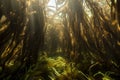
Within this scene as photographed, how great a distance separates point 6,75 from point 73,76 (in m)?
1.00

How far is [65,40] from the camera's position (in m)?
4.55

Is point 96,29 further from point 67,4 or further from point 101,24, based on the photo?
point 67,4

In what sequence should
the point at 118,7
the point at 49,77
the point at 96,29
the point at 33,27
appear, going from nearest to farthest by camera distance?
the point at 118,7 → the point at 49,77 → the point at 33,27 → the point at 96,29

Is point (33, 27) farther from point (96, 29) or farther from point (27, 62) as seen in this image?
point (96, 29)

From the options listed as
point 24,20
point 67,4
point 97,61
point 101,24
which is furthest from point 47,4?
point 97,61

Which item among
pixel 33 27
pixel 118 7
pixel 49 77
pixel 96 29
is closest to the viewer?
pixel 118 7

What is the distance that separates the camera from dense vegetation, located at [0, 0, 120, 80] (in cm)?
350

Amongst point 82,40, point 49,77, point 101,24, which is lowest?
point 49,77

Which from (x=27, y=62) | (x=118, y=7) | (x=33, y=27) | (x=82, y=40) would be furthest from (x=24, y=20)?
(x=118, y=7)

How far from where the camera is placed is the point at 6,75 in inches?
141

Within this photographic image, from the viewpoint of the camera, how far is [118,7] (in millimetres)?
3365

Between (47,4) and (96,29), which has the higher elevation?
(47,4)

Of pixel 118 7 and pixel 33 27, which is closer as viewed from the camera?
pixel 118 7

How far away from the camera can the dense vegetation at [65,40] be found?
3503 mm
